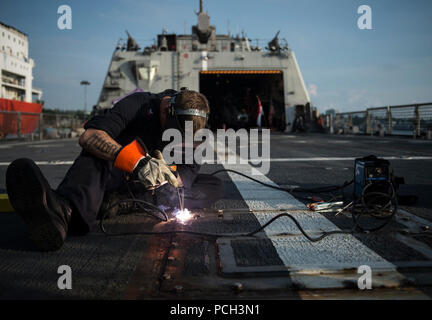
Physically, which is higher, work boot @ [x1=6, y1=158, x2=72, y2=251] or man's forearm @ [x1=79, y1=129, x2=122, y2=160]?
man's forearm @ [x1=79, y1=129, x2=122, y2=160]

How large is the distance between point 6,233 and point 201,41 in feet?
69.4

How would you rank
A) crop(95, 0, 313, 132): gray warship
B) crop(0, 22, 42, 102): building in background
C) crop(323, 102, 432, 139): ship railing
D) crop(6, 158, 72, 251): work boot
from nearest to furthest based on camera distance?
crop(6, 158, 72, 251): work boot, crop(323, 102, 432, 139): ship railing, crop(95, 0, 313, 132): gray warship, crop(0, 22, 42, 102): building in background

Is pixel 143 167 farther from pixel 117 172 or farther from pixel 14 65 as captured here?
pixel 14 65

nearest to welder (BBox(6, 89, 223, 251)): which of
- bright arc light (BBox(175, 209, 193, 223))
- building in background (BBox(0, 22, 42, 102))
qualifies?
bright arc light (BBox(175, 209, 193, 223))

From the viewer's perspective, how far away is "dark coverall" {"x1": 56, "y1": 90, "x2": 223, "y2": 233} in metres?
2.06

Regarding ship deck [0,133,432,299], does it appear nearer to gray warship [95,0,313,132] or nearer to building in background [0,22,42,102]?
gray warship [95,0,313,132]

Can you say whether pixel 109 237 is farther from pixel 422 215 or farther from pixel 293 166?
pixel 293 166

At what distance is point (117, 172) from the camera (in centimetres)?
248

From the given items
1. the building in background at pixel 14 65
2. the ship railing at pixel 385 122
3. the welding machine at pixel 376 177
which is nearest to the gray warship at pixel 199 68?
the ship railing at pixel 385 122

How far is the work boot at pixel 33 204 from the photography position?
5.64 feet

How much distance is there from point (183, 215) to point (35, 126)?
1735cm

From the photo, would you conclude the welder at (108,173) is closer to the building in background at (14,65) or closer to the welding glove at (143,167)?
the welding glove at (143,167)

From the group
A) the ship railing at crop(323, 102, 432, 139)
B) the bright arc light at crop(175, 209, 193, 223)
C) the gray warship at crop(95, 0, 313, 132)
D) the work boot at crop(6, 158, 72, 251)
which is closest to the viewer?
the work boot at crop(6, 158, 72, 251)

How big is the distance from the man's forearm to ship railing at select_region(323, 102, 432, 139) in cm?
1391
